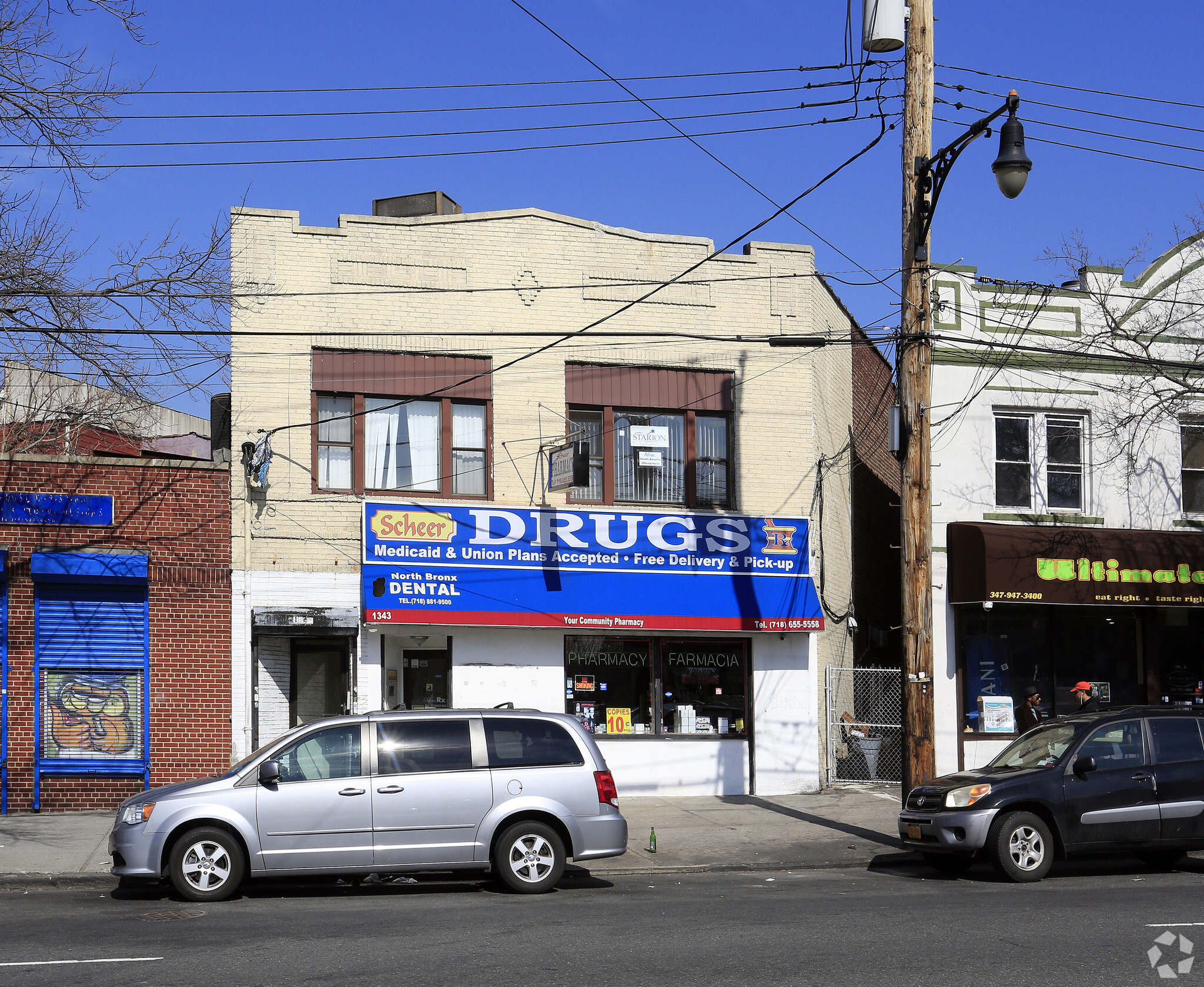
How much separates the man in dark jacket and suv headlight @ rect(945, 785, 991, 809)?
568 centimetres

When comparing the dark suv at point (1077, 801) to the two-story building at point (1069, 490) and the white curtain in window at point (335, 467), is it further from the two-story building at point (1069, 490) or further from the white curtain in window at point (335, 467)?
Result: the white curtain in window at point (335, 467)

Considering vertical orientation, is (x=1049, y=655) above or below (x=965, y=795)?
above

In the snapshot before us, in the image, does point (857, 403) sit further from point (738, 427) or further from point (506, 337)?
point (506, 337)

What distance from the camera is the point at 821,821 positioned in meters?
16.2

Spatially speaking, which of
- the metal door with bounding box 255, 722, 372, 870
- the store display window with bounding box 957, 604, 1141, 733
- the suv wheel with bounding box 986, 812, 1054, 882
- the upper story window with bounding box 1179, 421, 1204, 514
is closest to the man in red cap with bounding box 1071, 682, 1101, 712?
the store display window with bounding box 957, 604, 1141, 733

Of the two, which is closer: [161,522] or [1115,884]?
Result: [1115,884]

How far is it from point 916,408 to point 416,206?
351 inches

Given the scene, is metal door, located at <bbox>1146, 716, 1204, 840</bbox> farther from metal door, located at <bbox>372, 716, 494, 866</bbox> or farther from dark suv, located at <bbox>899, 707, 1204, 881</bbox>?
metal door, located at <bbox>372, 716, 494, 866</bbox>

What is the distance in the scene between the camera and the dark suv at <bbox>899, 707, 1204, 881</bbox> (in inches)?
474

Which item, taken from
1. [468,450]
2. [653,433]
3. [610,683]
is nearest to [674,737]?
[610,683]

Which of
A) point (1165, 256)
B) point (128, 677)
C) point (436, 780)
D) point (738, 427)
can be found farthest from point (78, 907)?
point (1165, 256)

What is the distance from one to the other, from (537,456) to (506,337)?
1810 mm

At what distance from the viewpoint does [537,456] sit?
Result: 59.9 ft

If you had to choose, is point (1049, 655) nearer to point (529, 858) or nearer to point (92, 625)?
point (529, 858)
